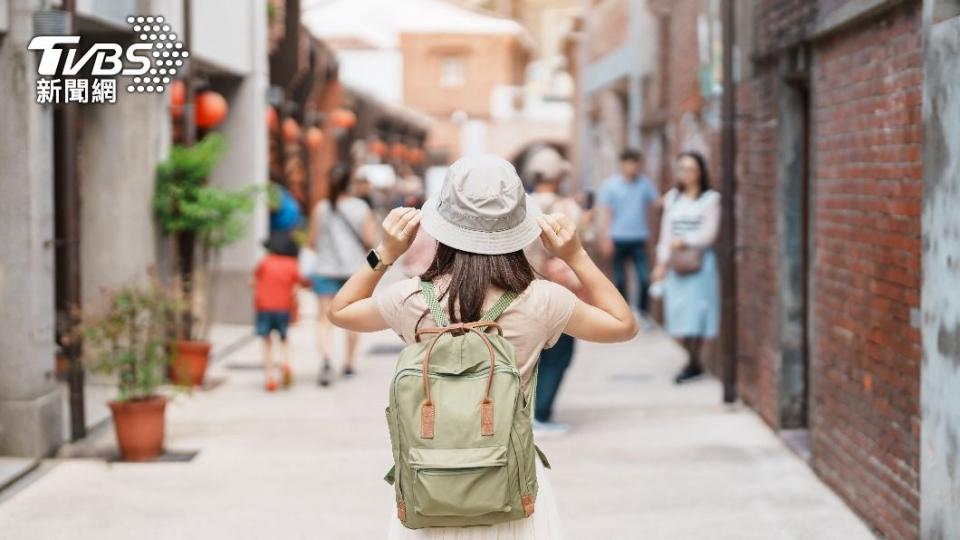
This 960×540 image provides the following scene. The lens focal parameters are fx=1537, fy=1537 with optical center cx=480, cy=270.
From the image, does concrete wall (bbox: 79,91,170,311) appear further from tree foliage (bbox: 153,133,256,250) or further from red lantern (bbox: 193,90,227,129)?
red lantern (bbox: 193,90,227,129)

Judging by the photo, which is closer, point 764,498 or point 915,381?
point 915,381

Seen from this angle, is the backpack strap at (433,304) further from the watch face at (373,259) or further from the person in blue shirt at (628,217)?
the person in blue shirt at (628,217)

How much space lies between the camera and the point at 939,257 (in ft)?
17.5

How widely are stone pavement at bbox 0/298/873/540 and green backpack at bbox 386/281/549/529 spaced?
3.15 metres

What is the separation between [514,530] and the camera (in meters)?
3.62

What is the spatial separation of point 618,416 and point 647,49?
8.28 metres

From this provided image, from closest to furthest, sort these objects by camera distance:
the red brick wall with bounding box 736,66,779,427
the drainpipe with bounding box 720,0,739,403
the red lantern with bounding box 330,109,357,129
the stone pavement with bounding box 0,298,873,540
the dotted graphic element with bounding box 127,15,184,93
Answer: the stone pavement with bounding box 0,298,873,540
the red brick wall with bounding box 736,66,779,427
the drainpipe with bounding box 720,0,739,403
the dotted graphic element with bounding box 127,15,184,93
the red lantern with bounding box 330,109,357,129

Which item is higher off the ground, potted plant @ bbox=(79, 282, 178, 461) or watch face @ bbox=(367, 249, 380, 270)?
watch face @ bbox=(367, 249, 380, 270)

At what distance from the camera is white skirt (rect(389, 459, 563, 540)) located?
3.59 m

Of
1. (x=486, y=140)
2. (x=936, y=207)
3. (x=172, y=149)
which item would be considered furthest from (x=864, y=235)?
(x=486, y=140)

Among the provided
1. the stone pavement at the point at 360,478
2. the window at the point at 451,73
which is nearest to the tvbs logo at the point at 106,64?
the stone pavement at the point at 360,478

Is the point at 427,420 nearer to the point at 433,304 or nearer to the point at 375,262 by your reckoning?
the point at 433,304

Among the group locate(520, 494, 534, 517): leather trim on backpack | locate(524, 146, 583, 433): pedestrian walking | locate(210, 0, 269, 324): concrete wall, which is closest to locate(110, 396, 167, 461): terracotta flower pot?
locate(524, 146, 583, 433): pedestrian walking

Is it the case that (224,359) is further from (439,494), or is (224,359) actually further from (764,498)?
(439,494)
